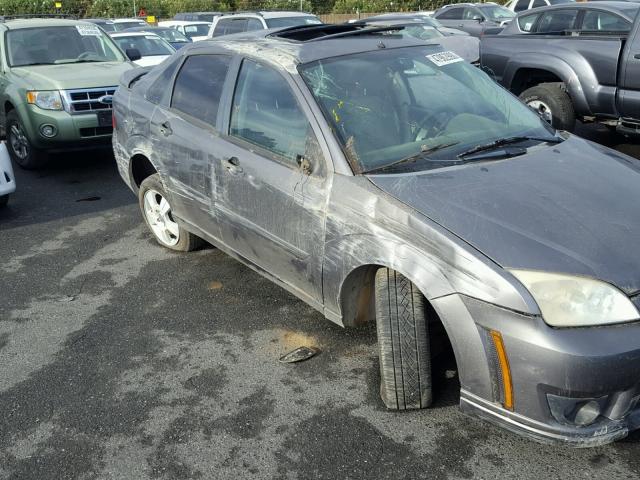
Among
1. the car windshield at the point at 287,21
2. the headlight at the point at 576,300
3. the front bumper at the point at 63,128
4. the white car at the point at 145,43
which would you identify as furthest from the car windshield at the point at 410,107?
the car windshield at the point at 287,21

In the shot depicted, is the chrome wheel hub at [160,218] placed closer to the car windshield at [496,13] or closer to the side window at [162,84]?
the side window at [162,84]

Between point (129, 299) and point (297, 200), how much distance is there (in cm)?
174

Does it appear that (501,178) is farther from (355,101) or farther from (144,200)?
(144,200)

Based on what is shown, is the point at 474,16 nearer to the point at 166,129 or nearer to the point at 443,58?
the point at 443,58

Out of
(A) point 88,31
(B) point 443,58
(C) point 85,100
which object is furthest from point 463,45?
(B) point 443,58

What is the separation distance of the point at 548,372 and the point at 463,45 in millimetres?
10049

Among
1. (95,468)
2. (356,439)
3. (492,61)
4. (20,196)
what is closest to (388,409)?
(356,439)

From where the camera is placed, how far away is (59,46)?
8.57 metres

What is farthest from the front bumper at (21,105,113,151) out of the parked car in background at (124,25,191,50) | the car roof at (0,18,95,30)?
the parked car in background at (124,25,191,50)

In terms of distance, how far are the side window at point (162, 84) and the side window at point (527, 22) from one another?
5659mm

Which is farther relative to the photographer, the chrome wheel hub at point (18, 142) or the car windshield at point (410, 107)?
the chrome wheel hub at point (18, 142)

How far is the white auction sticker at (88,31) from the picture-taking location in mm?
8836

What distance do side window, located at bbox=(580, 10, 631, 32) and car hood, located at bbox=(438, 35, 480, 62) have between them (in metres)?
2.99

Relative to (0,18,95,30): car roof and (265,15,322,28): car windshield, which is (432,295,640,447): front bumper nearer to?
(0,18,95,30): car roof
